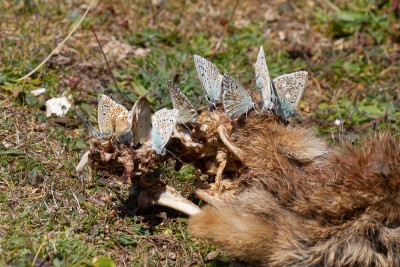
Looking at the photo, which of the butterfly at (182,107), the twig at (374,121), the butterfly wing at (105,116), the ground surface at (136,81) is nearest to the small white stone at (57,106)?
the ground surface at (136,81)

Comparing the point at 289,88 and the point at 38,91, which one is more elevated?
the point at 289,88

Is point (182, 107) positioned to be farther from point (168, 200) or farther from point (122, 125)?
point (168, 200)

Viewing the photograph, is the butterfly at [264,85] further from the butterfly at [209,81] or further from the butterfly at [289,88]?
the butterfly at [209,81]

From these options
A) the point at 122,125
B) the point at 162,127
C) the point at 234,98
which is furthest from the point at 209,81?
the point at 122,125

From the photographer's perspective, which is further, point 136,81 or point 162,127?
point 136,81

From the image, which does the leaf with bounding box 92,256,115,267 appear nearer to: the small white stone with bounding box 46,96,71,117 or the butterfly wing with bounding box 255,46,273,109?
the butterfly wing with bounding box 255,46,273,109

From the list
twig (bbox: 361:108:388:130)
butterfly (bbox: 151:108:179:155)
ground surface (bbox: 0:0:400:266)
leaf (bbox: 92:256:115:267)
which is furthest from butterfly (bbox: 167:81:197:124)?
twig (bbox: 361:108:388:130)
